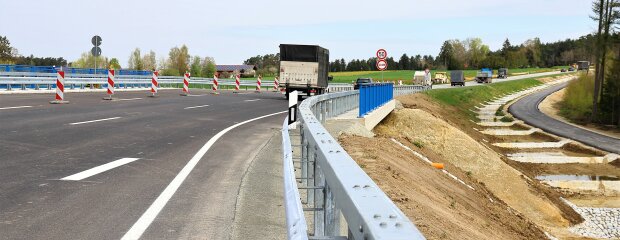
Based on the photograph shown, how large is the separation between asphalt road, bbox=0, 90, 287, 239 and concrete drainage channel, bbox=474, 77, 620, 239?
1505cm

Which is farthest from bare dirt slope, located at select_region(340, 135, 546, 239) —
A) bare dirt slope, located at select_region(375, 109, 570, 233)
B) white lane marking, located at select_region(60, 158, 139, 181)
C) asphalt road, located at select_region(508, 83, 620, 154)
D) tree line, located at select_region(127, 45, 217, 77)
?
tree line, located at select_region(127, 45, 217, 77)

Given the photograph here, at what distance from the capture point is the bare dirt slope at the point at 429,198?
9578 millimetres

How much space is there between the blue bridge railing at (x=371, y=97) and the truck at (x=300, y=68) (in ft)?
18.6

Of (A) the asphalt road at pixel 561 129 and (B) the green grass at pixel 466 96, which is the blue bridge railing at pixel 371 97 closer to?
(A) the asphalt road at pixel 561 129

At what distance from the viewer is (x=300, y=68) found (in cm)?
3519

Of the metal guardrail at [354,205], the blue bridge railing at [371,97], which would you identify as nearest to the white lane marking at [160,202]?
the metal guardrail at [354,205]

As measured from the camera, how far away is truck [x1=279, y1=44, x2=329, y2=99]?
3497 centimetres

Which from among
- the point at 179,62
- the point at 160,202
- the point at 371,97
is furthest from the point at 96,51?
the point at 179,62

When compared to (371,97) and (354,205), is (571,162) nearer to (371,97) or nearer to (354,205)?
(371,97)

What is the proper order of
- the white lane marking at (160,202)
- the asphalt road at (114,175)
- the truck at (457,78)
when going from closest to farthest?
the white lane marking at (160,202)
the asphalt road at (114,175)
the truck at (457,78)

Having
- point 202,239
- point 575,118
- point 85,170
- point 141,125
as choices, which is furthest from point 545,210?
point 575,118

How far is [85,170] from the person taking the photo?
897cm

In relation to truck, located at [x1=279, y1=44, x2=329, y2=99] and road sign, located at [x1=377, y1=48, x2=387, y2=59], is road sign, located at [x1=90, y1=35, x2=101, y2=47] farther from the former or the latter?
road sign, located at [x1=377, y1=48, x2=387, y2=59]

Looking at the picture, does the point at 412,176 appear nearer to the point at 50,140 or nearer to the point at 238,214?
the point at 50,140
